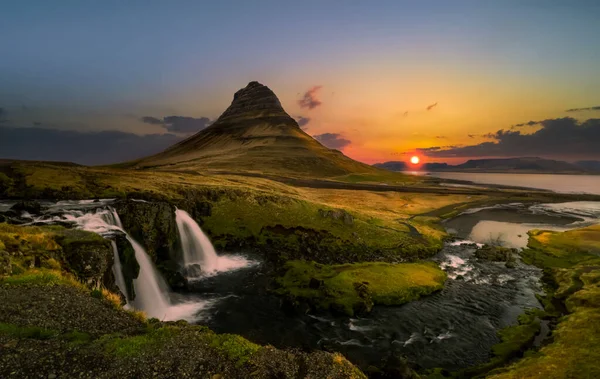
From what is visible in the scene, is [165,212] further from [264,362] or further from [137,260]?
[264,362]

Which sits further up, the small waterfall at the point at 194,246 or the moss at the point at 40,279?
the moss at the point at 40,279

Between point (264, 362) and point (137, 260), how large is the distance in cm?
2411

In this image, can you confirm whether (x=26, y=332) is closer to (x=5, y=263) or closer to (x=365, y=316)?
(x=5, y=263)

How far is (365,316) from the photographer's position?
108 feet

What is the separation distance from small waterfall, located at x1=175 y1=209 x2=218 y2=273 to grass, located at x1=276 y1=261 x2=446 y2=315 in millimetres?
12716

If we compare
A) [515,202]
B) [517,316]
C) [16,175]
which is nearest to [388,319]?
[517,316]

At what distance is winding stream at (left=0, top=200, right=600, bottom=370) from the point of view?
27359 mm

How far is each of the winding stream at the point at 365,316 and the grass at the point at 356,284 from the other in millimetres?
1368

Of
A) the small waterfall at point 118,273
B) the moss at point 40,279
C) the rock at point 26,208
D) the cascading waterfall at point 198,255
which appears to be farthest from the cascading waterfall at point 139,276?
the moss at point 40,279

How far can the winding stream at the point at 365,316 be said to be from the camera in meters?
27.4

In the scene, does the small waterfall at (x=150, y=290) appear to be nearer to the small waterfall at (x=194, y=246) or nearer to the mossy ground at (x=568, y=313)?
the small waterfall at (x=194, y=246)

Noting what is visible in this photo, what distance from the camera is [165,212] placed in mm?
46156

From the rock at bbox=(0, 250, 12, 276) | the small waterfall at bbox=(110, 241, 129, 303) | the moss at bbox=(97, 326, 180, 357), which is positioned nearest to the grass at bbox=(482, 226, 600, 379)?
the moss at bbox=(97, 326, 180, 357)

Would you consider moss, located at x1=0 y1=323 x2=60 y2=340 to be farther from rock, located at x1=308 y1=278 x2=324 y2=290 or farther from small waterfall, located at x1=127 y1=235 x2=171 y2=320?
rock, located at x1=308 y1=278 x2=324 y2=290
